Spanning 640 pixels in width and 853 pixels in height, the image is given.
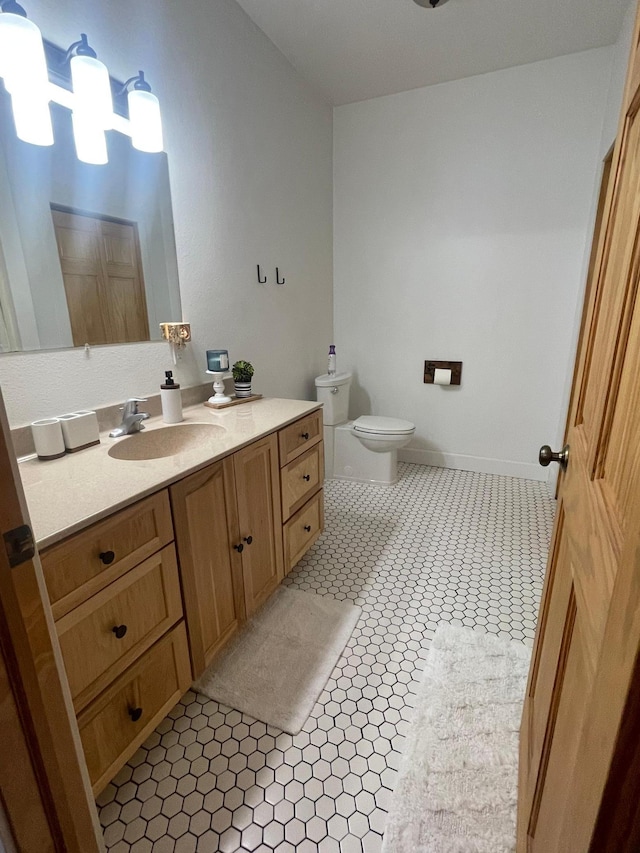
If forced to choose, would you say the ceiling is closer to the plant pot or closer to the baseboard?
the plant pot

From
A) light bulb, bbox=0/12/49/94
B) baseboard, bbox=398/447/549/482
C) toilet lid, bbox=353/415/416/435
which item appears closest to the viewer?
light bulb, bbox=0/12/49/94

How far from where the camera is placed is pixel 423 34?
2127mm

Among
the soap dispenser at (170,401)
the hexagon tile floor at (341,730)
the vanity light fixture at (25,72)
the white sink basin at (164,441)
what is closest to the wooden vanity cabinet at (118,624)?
the hexagon tile floor at (341,730)

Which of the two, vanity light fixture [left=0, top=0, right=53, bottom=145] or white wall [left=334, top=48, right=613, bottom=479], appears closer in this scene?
vanity light fixture [left=0, top=0, right=53, bottom=145]

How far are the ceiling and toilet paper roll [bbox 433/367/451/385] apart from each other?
A: 1.81 metres

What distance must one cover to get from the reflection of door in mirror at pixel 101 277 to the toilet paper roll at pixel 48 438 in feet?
1.08

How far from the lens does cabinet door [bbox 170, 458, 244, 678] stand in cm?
116

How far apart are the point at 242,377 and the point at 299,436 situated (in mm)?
460

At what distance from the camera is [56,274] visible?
4.26 ft

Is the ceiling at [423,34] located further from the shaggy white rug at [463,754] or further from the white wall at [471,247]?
the shaggy white rug at [463,754]

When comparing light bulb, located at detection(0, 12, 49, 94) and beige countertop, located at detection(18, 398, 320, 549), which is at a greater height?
light bulb, located at detection(0, 12, 49, 94)

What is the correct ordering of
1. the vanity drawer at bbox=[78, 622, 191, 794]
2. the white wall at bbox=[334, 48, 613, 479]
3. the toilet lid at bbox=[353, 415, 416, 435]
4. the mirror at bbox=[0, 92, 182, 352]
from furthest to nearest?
1. the toilet lid at bbox=[353, 415, 416, 435]
2. the white wall at bbox=[334, 48, 613, 479]
3. the mirror at bbox=[0, 92, 182, 352]
4. the vanity drawer at bbox=[78, 622, 191, 794]

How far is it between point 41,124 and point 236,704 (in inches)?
74.2

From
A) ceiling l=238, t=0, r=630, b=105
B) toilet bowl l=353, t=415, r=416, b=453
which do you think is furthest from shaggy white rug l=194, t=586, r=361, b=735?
ceiling l=238, t=0, r=630, b=105
